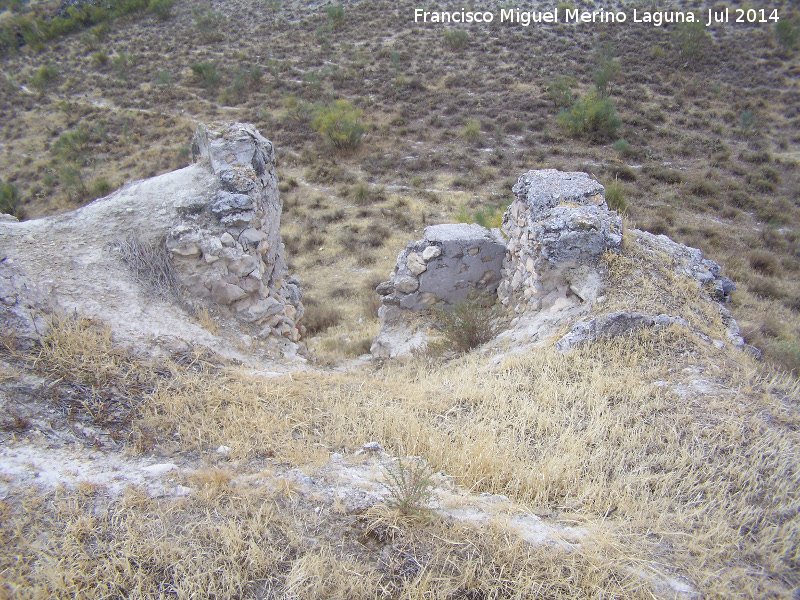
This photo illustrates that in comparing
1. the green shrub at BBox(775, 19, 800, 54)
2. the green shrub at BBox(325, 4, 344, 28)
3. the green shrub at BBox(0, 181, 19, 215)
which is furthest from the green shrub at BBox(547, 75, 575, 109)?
the green shrub at BBox(0, 181, 19, 215)

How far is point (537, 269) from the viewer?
5.80 meters

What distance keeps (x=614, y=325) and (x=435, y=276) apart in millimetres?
3275

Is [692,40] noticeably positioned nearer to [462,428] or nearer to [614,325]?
[614,325]

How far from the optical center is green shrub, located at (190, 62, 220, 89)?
22.7m

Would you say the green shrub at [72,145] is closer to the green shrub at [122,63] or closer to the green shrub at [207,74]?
the green shrub at [207,74]

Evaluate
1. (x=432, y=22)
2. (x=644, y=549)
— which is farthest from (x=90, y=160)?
(x=644, y=549)

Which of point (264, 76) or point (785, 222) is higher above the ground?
point (264, 76)

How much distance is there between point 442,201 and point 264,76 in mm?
14862

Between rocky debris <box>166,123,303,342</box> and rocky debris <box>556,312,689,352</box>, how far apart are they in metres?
3.92

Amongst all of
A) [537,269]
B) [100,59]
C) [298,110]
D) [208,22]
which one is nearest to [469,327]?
[537,269]

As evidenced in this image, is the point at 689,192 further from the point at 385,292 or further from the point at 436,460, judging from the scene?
the point at 436,460

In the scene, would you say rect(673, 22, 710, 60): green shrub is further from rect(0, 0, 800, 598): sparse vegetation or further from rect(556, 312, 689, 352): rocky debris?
rect(556, 312, 689, 352): rocky debris

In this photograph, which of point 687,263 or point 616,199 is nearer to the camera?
point 687,263

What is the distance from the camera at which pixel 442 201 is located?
13.8 metres
